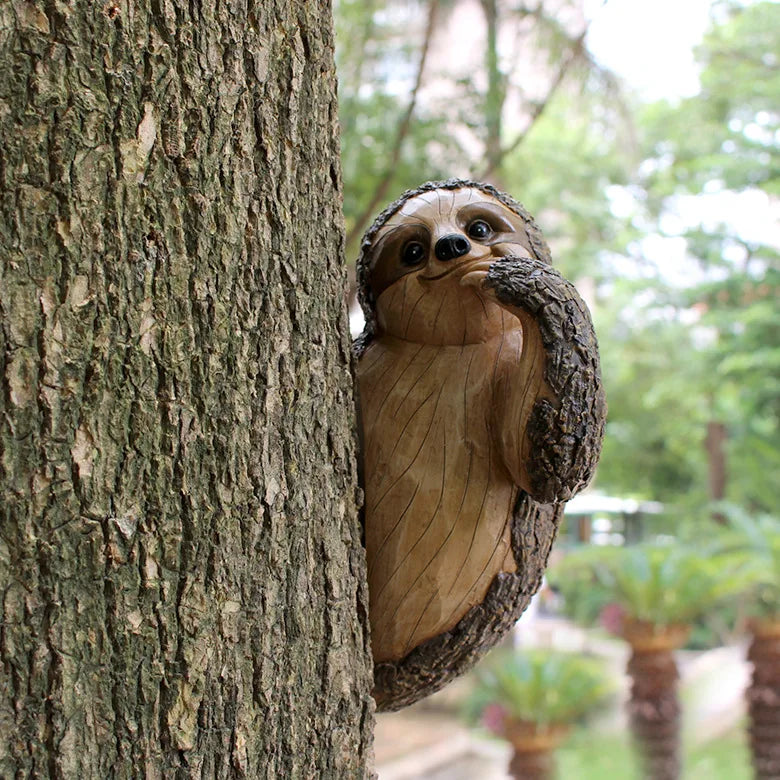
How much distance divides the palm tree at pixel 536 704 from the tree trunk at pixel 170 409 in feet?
12.4

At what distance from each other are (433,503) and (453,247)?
26cm

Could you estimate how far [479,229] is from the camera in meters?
0.92

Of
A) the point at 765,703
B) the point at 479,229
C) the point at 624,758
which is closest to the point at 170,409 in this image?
the point at 479,229

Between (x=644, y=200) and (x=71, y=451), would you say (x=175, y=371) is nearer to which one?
(x=71, y=451)

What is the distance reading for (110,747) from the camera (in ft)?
2.18

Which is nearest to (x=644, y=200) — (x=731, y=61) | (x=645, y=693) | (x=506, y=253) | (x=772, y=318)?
(x=731, y=61)

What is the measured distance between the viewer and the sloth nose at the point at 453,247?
0.87 metres

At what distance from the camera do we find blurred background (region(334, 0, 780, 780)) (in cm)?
395

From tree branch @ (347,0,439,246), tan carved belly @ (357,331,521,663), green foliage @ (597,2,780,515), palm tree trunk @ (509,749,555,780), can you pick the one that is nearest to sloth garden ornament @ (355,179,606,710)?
tan carved belly @ (357,331,521,663)

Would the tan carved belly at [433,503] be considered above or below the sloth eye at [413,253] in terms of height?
below

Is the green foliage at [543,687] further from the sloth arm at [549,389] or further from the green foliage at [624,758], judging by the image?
the sloth arm at [549,389]

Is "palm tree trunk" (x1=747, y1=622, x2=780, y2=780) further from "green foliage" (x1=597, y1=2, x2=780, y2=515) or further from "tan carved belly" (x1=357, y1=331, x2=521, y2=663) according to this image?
"tan carved belly" (x1=357, y1=331, x2=521, y2=663)

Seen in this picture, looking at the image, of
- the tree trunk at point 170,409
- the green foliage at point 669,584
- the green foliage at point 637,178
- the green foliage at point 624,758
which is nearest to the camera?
the tree trunk at point 170,409

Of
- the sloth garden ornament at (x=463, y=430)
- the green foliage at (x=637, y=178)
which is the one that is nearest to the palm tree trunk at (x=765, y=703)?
the green foliage at (x=637, y=178)
